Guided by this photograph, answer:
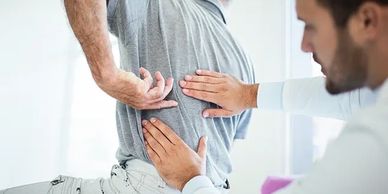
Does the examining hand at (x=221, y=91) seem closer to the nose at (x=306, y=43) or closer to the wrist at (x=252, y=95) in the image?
the wrist at (x=252, y=95)

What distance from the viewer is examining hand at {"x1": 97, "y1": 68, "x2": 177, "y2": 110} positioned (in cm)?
95

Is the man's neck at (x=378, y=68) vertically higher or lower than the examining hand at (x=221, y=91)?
Answer: higher

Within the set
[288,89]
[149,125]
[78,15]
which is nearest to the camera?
[78,15]

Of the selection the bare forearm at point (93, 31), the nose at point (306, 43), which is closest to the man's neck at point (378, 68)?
the nose at point (306, 43)

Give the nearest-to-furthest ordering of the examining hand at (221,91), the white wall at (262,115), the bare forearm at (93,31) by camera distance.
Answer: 1. the bare forearm at (93,31)
2. the examining hand at (221,91)
3. the white wall at (262,115)

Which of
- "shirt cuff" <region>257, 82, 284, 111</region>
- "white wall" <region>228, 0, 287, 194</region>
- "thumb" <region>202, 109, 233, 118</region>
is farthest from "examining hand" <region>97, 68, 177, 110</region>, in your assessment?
"white wall" <region>228, 0, 287, 194</region>

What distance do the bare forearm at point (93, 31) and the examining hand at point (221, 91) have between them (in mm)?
231

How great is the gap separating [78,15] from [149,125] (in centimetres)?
34

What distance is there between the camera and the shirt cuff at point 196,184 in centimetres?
92

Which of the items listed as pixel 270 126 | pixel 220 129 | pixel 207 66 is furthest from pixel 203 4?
pixel 270 126

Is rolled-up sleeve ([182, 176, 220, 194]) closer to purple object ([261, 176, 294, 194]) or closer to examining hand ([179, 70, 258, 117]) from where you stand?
examining hand ([179, 70, 258, 117])

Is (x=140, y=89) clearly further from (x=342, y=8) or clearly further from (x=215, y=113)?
(x=342, y=8)

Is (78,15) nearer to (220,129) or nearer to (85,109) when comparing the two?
(220,129)

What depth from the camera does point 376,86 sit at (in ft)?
2.09
